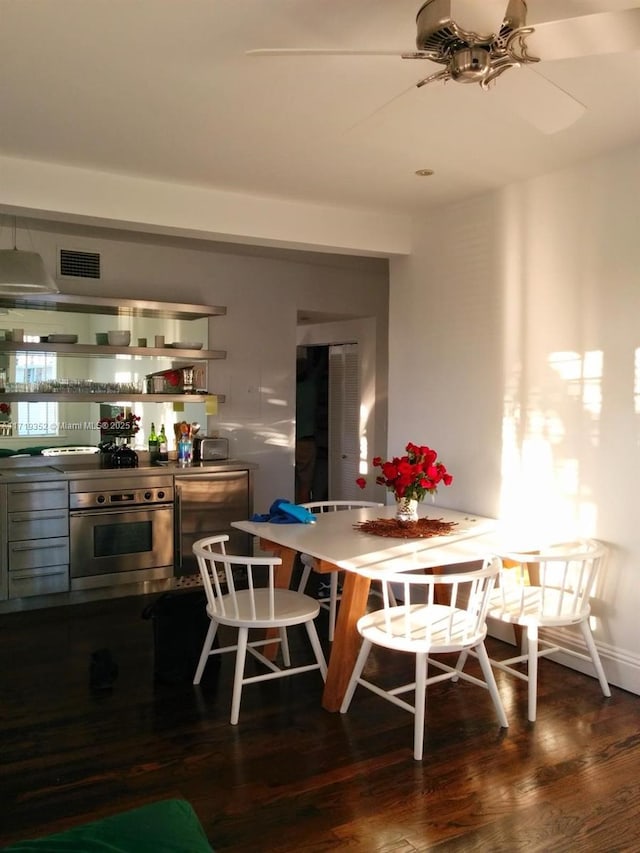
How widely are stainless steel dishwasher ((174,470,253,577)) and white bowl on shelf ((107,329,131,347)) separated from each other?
1065 mm

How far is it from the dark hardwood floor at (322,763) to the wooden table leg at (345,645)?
10 cm

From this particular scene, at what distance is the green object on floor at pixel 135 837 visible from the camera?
1611 mm

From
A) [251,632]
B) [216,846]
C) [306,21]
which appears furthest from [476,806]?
[306,21]

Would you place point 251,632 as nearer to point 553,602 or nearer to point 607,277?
point 553,602

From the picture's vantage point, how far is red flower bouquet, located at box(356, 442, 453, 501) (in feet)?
12.3

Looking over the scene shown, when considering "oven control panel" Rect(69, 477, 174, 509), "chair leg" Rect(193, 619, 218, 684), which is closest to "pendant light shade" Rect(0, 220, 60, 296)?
"oven control panel" Rect(69, 477, 174, 509)

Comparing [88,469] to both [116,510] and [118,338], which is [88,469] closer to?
[116,510]

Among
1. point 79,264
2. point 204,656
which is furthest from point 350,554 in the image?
point 79,264

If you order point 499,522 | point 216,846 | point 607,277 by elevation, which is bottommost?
point 216,846

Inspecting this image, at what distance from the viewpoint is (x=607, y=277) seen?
3.64 m

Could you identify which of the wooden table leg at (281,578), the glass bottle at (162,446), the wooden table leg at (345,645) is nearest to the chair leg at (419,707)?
the wooden table leg at (345,645)

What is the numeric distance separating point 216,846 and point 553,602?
1.89 meters

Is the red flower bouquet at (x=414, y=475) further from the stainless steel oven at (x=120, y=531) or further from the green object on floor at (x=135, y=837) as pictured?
the green object on floor at (x=135, y=837)

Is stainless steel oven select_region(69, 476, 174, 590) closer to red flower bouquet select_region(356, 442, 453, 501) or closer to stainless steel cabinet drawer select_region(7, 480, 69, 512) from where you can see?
stainless steel cabinet drawer select_region(7, 480, 69, 512)
